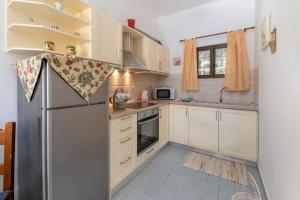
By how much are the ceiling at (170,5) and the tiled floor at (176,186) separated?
10.1 ft

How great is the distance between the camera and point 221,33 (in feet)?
9.51

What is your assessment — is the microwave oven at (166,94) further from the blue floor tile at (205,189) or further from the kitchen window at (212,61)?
the blue floor tile at (205,189)

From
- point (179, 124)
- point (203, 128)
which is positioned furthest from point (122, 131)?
point (203, 128)

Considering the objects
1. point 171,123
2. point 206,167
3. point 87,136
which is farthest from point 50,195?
point 171,123

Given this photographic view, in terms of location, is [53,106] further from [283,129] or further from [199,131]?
[199,131]

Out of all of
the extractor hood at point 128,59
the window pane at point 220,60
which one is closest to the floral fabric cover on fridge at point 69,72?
the extractor hood at point 128,59

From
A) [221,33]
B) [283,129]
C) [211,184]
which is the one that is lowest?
[211,184]

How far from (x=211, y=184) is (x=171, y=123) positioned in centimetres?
132

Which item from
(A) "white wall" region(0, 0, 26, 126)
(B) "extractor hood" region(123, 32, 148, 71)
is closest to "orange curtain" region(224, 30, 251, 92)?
(B) "extractor hood" region(123, 32, 148, 71)

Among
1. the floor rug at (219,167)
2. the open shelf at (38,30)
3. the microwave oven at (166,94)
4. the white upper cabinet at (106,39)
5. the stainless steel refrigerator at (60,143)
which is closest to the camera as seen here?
the stainless steel refrigerator at (60,143)

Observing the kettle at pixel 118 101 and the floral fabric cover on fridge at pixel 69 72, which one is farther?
the kettle at pixel 118 101

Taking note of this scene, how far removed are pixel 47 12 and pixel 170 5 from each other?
246 cm

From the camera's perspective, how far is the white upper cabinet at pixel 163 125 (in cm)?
266

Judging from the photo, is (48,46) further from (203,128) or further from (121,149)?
(203,128)
